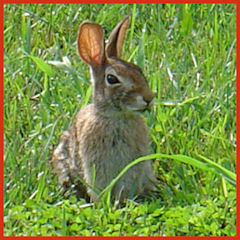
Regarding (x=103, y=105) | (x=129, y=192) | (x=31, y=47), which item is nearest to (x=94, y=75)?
(x=103, y=105)

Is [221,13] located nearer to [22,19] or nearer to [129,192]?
[22,19]

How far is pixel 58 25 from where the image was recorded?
302 inches

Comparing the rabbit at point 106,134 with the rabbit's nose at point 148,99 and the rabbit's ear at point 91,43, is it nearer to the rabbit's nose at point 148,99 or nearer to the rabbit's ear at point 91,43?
the rabbit's ear at point 91,43

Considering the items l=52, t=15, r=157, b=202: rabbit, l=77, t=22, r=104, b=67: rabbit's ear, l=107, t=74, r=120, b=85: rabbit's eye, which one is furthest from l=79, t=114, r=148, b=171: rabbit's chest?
l=77, t=22, r=104, b=67: rabbit's ear

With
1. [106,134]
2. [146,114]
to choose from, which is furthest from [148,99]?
[146,114]

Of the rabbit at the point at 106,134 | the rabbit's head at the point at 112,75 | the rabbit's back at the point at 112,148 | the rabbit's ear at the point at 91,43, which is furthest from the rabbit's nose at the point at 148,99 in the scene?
the rabbit's ear at the point at 91,43

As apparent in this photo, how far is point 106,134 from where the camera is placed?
6.21 meters

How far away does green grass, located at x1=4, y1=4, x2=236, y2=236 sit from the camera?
18.9 ft

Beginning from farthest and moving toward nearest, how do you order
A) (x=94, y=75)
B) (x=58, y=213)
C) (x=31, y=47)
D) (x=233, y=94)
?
(x=31, y=47)
(x=233, y=94)
(x=94, y=75)
(x=58, y=213)

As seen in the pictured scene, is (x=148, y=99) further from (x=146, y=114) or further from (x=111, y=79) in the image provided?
(x=146, y=114)

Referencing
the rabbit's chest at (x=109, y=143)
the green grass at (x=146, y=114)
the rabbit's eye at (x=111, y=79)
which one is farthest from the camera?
the rabbit's chest at (x=109, y=143)

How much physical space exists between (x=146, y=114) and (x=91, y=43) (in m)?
0.58

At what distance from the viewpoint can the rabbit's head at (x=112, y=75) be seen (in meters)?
5.98

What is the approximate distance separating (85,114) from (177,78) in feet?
2.99
